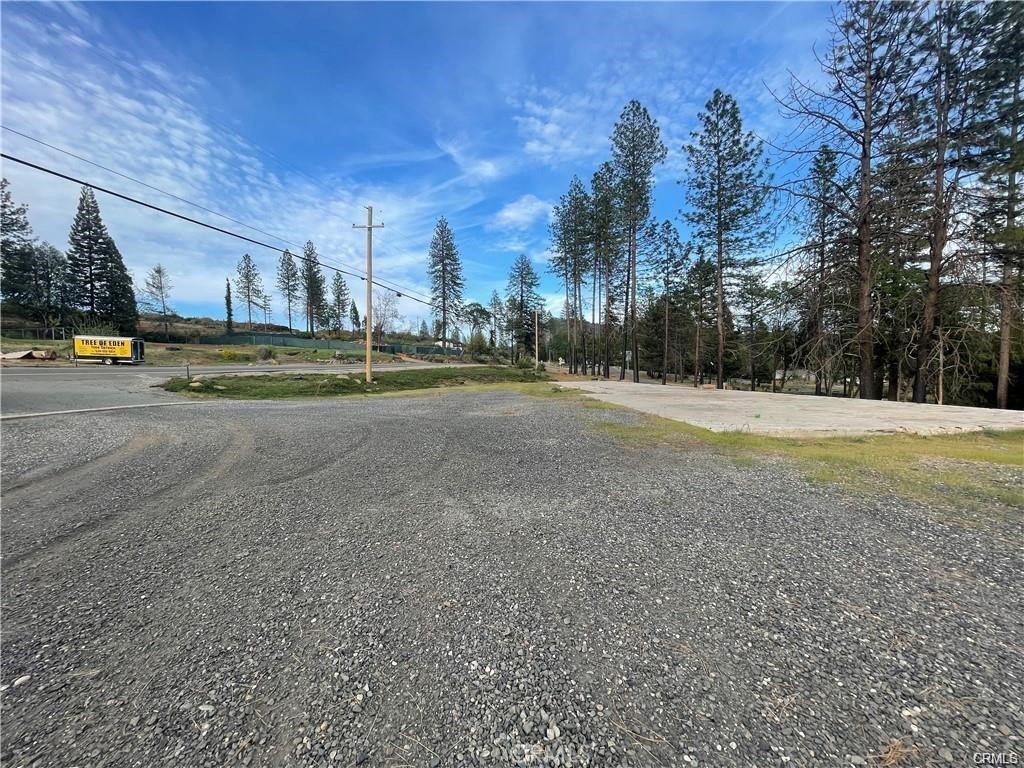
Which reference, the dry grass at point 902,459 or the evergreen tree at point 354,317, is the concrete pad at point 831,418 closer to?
the dry grass at point 902,459

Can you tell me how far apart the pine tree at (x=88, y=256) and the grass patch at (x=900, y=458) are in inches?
2449

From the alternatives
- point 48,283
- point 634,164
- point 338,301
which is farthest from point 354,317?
point 634,164

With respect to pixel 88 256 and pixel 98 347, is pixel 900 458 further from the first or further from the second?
pixel 88 256

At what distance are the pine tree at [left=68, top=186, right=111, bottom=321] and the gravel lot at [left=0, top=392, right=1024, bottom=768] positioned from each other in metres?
60.1

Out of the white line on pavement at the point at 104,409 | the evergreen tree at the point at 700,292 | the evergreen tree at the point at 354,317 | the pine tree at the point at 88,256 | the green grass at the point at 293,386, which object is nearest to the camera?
the white line on pavement at the point at 104,409

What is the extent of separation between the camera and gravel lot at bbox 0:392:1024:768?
1.33 metres

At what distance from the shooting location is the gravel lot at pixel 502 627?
1332mm

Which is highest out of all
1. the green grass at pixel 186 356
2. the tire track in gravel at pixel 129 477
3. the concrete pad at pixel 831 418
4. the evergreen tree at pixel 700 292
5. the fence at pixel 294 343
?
the evergreen tree at pixel 700 292

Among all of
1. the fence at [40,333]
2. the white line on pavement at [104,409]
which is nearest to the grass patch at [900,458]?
the white line on pavement at [104,409]

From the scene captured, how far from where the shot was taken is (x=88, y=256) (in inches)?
1711

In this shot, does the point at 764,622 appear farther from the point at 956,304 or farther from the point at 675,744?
the point at 956,304

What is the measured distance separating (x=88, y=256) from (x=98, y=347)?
29.7 m

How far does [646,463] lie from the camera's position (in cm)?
484

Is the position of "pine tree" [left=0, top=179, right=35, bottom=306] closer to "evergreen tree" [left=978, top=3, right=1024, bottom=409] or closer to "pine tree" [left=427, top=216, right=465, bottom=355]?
"pine tree" [left=427, top=216, right=465, bottom=355]
